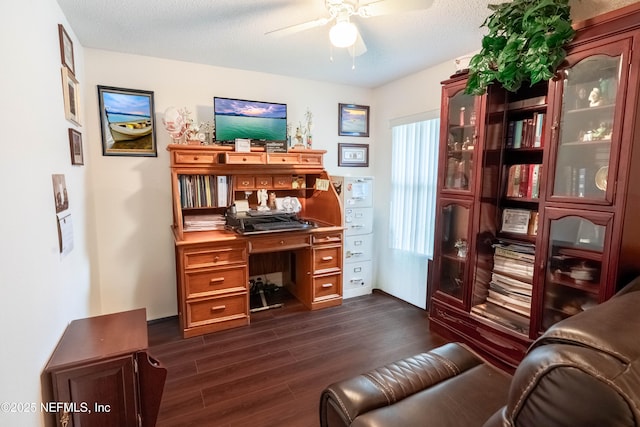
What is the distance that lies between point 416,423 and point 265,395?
118 centimetres

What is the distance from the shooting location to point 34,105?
4.63 feet

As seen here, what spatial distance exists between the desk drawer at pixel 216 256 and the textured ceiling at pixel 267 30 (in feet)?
5.39

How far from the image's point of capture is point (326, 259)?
3.25 metres

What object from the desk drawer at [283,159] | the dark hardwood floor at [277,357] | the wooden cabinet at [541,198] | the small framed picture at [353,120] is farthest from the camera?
the small framed picture at [353,120]

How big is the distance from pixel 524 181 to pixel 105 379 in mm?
2705

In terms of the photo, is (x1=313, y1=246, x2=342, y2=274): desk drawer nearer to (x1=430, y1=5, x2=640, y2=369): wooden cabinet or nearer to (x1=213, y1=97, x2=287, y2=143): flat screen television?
(x1=430, y1=5, x2=640, y2=369): wooden cabinet

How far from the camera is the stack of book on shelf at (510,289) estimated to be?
2.18m

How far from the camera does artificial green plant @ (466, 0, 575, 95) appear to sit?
1683mm

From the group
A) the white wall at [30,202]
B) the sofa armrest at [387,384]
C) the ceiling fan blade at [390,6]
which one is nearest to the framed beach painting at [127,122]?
the white wall at [30,202]

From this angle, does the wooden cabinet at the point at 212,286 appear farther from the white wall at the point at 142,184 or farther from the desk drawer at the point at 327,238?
the desk drawer at the point at 327,238

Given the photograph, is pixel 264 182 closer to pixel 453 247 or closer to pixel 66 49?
pixel 66 49

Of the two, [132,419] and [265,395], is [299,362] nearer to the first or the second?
[265,395]

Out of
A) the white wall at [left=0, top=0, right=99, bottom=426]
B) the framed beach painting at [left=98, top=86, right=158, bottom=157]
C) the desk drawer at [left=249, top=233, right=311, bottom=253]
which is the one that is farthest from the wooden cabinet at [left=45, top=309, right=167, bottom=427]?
the framed beach painting at [left=98, top=86, right=158, bottom=157]

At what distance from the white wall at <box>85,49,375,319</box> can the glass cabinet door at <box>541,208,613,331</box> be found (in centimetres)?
279
